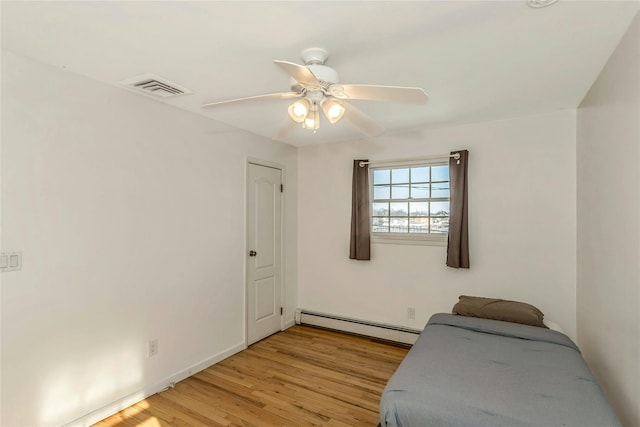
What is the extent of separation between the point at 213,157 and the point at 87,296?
5.38 ft

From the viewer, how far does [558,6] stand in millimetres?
1550

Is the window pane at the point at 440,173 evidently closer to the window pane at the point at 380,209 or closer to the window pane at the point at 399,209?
the window pane at the point at 399,209

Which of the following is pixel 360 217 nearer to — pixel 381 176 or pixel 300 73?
pixel 381 176

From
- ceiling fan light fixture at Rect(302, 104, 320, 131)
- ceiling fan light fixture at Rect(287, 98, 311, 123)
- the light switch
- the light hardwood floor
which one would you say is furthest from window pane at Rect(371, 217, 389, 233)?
the light switch

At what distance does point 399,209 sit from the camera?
13.0 feet

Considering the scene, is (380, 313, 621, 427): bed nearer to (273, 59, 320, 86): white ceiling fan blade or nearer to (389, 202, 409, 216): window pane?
(273, 59, 320, 86): white ceiling fan blade

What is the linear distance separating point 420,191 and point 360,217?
0.77 metres

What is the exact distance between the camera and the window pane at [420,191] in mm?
3814

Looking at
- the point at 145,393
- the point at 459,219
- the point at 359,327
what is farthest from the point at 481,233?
the point at 145,393

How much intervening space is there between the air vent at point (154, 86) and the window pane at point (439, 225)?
112 inches

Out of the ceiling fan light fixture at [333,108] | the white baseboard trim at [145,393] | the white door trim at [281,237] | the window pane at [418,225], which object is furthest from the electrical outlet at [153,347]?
the window pane at [418,225]

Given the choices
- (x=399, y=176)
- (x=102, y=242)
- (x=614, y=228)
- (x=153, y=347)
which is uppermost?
(x=399, y=176)

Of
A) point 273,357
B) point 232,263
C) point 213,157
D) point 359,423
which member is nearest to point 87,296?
point 232,263

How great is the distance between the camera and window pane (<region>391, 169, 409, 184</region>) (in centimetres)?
395
